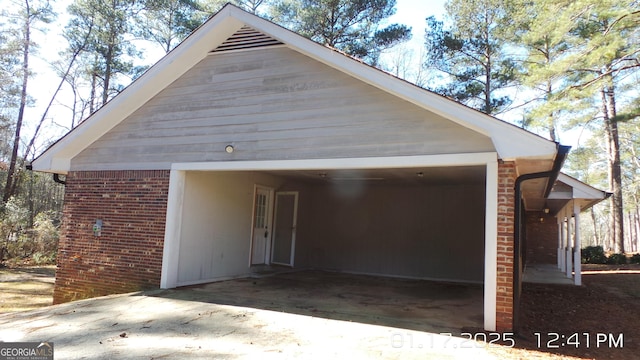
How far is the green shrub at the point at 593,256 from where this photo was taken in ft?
60.9

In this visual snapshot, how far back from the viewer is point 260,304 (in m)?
6.53

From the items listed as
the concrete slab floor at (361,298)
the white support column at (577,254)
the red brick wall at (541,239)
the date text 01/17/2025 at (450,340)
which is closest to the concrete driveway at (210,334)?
the date text 01/17/2025 at (450,340)

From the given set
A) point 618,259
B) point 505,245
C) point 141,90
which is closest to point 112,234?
point 141,90

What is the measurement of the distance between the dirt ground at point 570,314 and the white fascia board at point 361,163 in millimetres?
2202

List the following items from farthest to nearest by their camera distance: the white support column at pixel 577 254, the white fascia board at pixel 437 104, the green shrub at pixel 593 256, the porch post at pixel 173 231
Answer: the green shrub at pixel 593 256 → the white support column at pixel 577 254 → the porch post at pixel 173 231 → the white fascia board at pixel 437 104

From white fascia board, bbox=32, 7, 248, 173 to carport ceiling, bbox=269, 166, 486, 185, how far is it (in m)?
3.25

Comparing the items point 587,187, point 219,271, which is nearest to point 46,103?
point 219,271

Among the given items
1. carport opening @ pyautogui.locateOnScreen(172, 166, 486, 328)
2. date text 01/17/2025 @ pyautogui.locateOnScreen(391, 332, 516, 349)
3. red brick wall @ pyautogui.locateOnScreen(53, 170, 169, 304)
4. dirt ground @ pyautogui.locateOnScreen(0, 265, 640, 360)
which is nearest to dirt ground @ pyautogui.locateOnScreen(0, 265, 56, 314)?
dirt ground @ pyautogui.locateOnScreen(0, 265, 640, 360)

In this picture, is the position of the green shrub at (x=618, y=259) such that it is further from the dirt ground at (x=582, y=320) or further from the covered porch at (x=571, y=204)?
the dirt ground at (x=582, y=320)

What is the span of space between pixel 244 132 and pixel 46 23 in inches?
874

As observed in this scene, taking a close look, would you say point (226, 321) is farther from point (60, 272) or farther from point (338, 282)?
point (60, 272)

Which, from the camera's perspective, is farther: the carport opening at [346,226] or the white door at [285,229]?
the white door at [285,229]

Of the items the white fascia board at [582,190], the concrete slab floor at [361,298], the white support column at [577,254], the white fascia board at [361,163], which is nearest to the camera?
the white fascia board at [361,163]

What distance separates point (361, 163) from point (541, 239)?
16265mm
